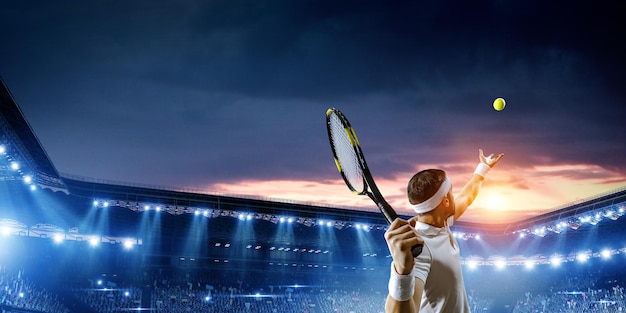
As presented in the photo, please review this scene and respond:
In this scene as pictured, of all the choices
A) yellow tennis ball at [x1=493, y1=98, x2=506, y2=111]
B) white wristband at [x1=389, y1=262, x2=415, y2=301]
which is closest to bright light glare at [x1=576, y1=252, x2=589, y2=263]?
yellow tennis ball at [x1=493, y1=98, x2=506, y2=111]

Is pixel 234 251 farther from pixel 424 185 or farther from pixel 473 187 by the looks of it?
pixel 424 185

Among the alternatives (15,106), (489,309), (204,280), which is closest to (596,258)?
(489,309)

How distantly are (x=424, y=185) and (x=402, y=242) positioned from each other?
72 centimetres

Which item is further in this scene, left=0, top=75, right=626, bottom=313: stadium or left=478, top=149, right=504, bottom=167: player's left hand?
left=0, top=75, right=626, bottom=313: stadium

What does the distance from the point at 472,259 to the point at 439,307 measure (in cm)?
4757

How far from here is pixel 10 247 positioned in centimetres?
3222

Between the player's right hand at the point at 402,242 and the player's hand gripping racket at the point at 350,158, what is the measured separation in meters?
0.43

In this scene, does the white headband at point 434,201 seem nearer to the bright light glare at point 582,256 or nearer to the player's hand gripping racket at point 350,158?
the player's hand gripping racket at point 350,158

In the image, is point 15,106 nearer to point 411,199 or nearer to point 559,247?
point 411,199

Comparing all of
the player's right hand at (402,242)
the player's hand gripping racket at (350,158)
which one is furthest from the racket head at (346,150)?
the player's right hand at (402,242)

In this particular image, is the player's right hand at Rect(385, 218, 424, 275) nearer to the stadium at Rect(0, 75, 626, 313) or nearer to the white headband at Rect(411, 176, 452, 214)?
the white headband at Rect(411, 176, 452, 214)

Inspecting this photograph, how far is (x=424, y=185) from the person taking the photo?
3.45 m

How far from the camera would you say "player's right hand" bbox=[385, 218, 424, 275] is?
2.81m

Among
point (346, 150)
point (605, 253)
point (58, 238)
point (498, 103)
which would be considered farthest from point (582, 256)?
point (346, 150)
